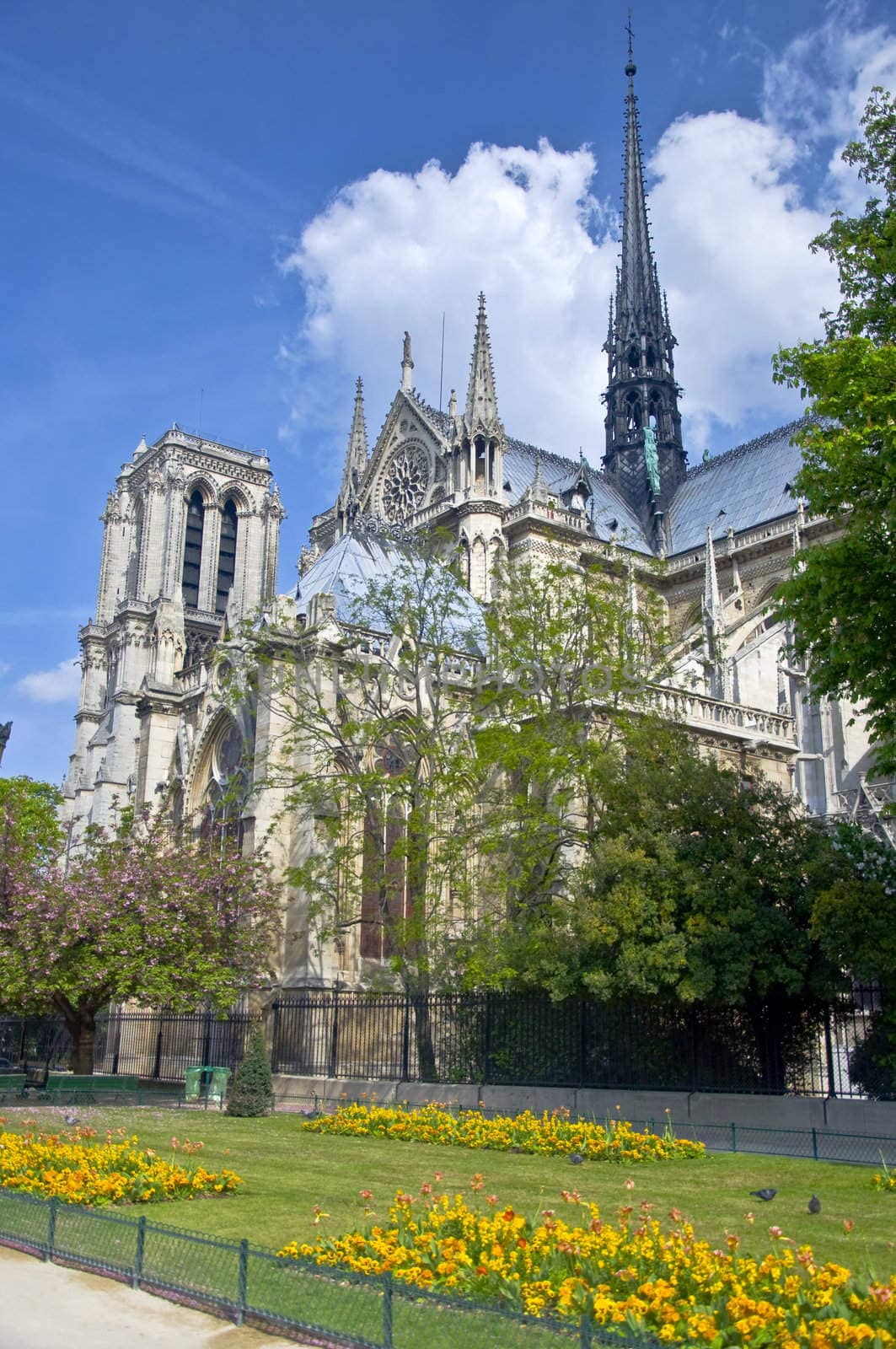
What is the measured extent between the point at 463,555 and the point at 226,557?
4310cm

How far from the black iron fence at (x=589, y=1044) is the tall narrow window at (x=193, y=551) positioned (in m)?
60.7

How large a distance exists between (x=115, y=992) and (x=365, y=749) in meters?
7.66

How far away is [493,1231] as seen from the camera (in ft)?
26.5

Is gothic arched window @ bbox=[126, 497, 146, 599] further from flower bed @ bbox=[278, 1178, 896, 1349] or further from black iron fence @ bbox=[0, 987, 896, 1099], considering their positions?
flower bed @ bbox=[278, 1178, 896, 1349]

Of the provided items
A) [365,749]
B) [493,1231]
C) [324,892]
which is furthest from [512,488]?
[493,1231]

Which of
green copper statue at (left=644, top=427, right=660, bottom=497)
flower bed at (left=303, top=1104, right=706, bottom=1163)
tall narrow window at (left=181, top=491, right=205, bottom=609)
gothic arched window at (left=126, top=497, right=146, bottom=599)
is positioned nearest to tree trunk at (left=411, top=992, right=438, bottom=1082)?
flower bed at (left=303, top=1104, right=706, bottom=1163)

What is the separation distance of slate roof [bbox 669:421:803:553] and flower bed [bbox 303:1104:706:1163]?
38672 mm

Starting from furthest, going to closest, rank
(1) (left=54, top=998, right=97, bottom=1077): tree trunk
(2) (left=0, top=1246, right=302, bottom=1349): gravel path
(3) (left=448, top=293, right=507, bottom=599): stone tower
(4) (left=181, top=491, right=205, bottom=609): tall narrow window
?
(4) (left=181, top=491, right=205, bottom=609): tall narrow window → (3) (left=448, top=293, right=507, bottom=599): stone tower → (1) (left=54, top=998, right=97, bottom=1077): tree trunk → (2) (left=0, top=1246, right=302, bottom=1349): gravel path

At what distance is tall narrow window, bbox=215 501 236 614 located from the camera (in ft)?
280

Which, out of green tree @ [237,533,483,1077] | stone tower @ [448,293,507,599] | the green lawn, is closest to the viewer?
the green lawn

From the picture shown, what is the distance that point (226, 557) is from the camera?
86.8 meters

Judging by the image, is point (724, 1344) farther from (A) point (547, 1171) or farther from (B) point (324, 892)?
(B) point (324, 892)

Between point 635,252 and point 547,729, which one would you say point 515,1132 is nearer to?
point 547,729

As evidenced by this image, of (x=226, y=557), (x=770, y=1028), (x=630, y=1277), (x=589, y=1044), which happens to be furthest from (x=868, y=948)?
(x=226, y=557)
